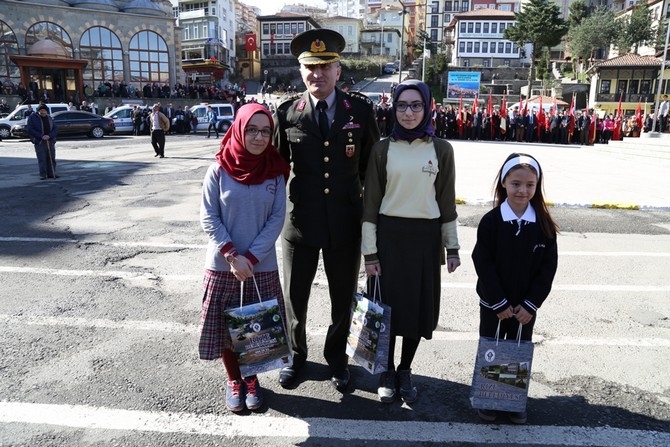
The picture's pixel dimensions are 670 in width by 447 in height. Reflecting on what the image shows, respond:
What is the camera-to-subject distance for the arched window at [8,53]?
37156 mm

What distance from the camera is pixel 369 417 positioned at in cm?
308

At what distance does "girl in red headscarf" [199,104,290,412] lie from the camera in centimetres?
296

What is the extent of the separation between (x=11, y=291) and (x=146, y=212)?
3.65 m

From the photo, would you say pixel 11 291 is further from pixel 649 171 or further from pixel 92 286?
pixel 649 171

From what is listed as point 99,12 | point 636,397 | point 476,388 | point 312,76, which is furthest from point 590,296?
point 99,12

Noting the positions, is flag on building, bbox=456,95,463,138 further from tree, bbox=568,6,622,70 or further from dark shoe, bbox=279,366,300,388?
tree, bbox=568,6,622,70

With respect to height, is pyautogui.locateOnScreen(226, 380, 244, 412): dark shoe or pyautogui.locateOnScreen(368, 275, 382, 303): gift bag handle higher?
pyautogui.locateOnScreen(368, 275, 382, 303): gift bag handle

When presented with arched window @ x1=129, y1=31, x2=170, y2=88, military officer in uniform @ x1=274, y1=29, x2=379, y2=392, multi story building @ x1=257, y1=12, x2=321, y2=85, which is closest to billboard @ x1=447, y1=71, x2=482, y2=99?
multi story building @ x1=257, y1=12, x2=321, y2=85

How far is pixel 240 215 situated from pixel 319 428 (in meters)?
1.37

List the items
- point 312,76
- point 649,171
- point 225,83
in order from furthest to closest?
1. point 225,83
2. point 649,171
3. point 312,76

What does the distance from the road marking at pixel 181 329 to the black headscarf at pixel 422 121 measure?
1921mm

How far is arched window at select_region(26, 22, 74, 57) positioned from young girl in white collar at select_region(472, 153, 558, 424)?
44997 millimetres

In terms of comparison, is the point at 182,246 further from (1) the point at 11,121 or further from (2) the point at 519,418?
(1) the point at 11,121

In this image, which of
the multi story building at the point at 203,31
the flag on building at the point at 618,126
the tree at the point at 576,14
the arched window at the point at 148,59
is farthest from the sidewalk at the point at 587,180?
the tree at the point at 576,14
